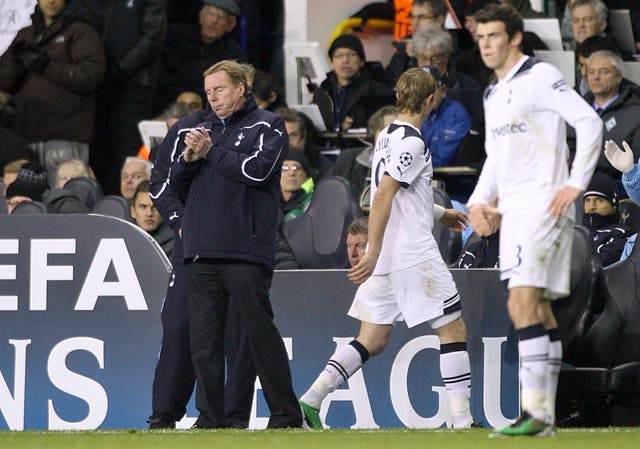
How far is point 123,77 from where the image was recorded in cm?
1444

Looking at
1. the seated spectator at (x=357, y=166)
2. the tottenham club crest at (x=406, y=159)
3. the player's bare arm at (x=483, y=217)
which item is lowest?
the seated spectator at (x=357, y=166)

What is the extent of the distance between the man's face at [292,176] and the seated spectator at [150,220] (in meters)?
1.11

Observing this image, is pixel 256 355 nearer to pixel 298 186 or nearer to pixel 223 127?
pixel 223 127

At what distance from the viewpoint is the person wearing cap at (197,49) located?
48.0 feet

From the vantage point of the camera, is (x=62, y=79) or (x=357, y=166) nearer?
(x=357, y=166)

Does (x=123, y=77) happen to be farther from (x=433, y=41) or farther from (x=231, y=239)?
(x=231, y=239)

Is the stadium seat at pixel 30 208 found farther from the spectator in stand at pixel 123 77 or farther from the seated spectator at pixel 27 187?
the spectator in stand at pixel 123 77

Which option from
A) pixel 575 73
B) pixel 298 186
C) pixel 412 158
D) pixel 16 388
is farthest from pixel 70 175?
pixel 412 158

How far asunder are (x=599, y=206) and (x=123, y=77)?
18.1 feet

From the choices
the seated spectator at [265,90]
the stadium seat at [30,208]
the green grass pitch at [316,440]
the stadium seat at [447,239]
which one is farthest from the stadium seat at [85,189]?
the green grass pitch at [316,440]

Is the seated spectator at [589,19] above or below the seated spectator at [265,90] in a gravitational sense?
above

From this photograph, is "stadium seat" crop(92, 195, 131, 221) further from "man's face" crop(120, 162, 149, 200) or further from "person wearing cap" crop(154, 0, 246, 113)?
"person wearing cap" crop(154, 0, 246, 113)

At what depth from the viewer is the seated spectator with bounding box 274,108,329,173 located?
12430 mm

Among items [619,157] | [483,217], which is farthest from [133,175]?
[483,217]
